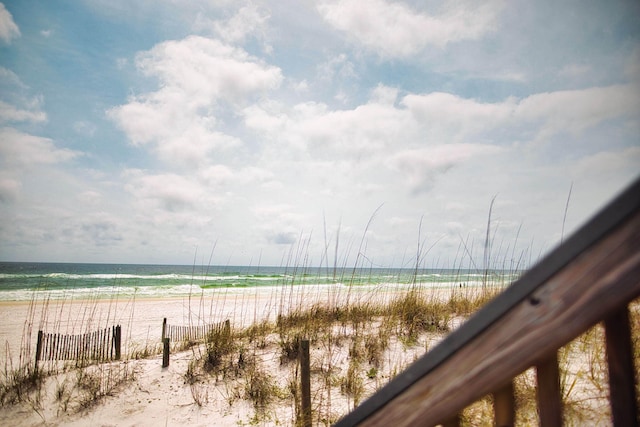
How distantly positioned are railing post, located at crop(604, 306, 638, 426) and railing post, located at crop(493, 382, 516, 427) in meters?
0.15

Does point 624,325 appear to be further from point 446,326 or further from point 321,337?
point 446,326

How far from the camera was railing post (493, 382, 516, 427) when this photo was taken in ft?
2.03

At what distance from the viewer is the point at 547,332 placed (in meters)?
0.54

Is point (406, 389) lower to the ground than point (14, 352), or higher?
higher

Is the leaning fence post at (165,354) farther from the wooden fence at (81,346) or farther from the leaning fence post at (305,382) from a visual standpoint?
the leaning fence post at (305,382)

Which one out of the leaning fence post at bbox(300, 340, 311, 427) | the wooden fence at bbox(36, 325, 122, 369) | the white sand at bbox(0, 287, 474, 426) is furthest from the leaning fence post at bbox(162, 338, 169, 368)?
Result: the leaning fence post at bbox(300, 340, 311, 427)

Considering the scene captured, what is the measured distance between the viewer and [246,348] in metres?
5.24

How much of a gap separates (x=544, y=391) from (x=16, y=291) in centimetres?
3472

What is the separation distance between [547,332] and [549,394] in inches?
5.4

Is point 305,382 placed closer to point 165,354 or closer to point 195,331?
point 165,354

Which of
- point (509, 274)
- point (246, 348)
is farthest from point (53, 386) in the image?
point (509, 274)

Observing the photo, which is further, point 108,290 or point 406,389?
point 108,290

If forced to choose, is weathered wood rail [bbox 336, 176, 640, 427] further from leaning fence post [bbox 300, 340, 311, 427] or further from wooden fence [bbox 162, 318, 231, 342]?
wooden fence [bbox 162, 318, 231, 342]

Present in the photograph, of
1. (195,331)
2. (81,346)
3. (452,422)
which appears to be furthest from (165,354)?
(452,422)
